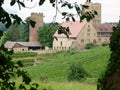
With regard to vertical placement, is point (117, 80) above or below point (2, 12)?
below

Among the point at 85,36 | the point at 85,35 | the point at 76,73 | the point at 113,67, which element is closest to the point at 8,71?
the point at 113,67

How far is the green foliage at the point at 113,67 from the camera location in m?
3.75

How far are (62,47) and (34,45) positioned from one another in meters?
7.50

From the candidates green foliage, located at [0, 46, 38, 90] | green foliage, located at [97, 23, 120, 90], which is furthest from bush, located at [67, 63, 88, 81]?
green foliage, located at [0, 46, 38, 90]

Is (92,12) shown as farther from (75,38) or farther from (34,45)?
(34,45)

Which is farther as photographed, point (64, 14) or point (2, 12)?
point (64, 14)

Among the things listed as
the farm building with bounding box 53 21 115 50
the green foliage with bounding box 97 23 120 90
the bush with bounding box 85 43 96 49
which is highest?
the green foliage with bounding box 97 23 120 90

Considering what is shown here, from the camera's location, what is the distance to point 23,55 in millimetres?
60750

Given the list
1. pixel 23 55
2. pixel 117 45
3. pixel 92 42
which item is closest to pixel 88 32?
pixel 92 42

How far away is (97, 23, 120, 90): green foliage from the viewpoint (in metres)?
3.75

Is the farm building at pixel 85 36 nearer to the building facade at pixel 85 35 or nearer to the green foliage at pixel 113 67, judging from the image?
the building facade at pixel 85 35

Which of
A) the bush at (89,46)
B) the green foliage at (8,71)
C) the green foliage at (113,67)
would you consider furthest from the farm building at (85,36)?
the green foliage at (8,71)

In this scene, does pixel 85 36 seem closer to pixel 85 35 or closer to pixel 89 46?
pixel 85 35

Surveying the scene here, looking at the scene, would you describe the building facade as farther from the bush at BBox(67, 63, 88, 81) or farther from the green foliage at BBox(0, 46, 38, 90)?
the green foliage at BBox(0, 46, 38, 90)
